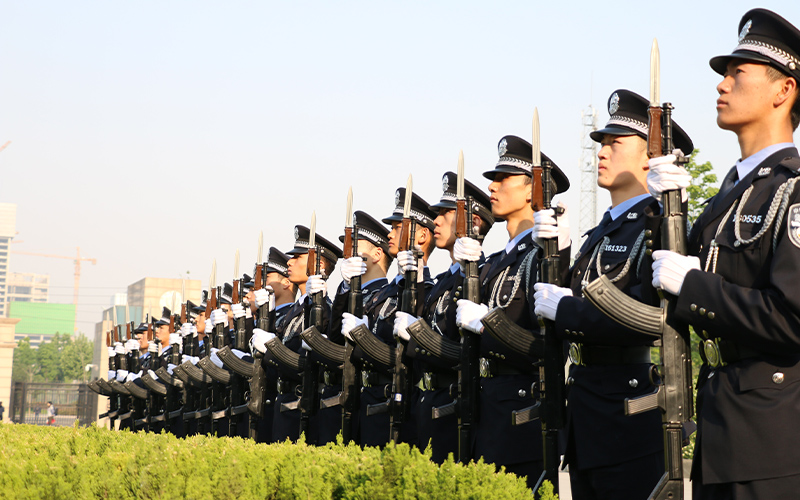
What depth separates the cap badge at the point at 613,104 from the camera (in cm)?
557

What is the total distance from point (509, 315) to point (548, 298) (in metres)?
1.09

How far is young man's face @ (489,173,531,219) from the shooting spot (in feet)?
22.0

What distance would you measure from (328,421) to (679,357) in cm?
577

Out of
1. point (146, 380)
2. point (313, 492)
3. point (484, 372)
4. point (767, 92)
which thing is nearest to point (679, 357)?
point (767, 92)

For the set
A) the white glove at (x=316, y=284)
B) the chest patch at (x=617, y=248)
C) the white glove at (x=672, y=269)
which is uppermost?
the white glove at (x=316, y=284)

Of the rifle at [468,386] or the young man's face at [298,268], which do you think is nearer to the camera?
the rifle at [468,386]

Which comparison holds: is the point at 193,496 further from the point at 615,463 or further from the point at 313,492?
the point at 615,463

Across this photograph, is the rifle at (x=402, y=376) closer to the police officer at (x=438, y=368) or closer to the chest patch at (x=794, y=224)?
the police officer at (x=438, y=368)

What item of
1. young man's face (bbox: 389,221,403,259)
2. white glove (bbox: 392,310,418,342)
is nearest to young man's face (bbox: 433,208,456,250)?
young man's face (bbox: 389,221,403,259)

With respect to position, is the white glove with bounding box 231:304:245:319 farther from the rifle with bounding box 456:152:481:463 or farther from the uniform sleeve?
the uniform sleeve

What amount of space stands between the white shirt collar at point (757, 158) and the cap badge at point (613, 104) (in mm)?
1593

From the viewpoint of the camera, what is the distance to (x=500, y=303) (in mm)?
6125

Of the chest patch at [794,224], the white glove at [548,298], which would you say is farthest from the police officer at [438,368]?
the chest patch at [794,224]

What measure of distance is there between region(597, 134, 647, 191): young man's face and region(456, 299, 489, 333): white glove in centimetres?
118
